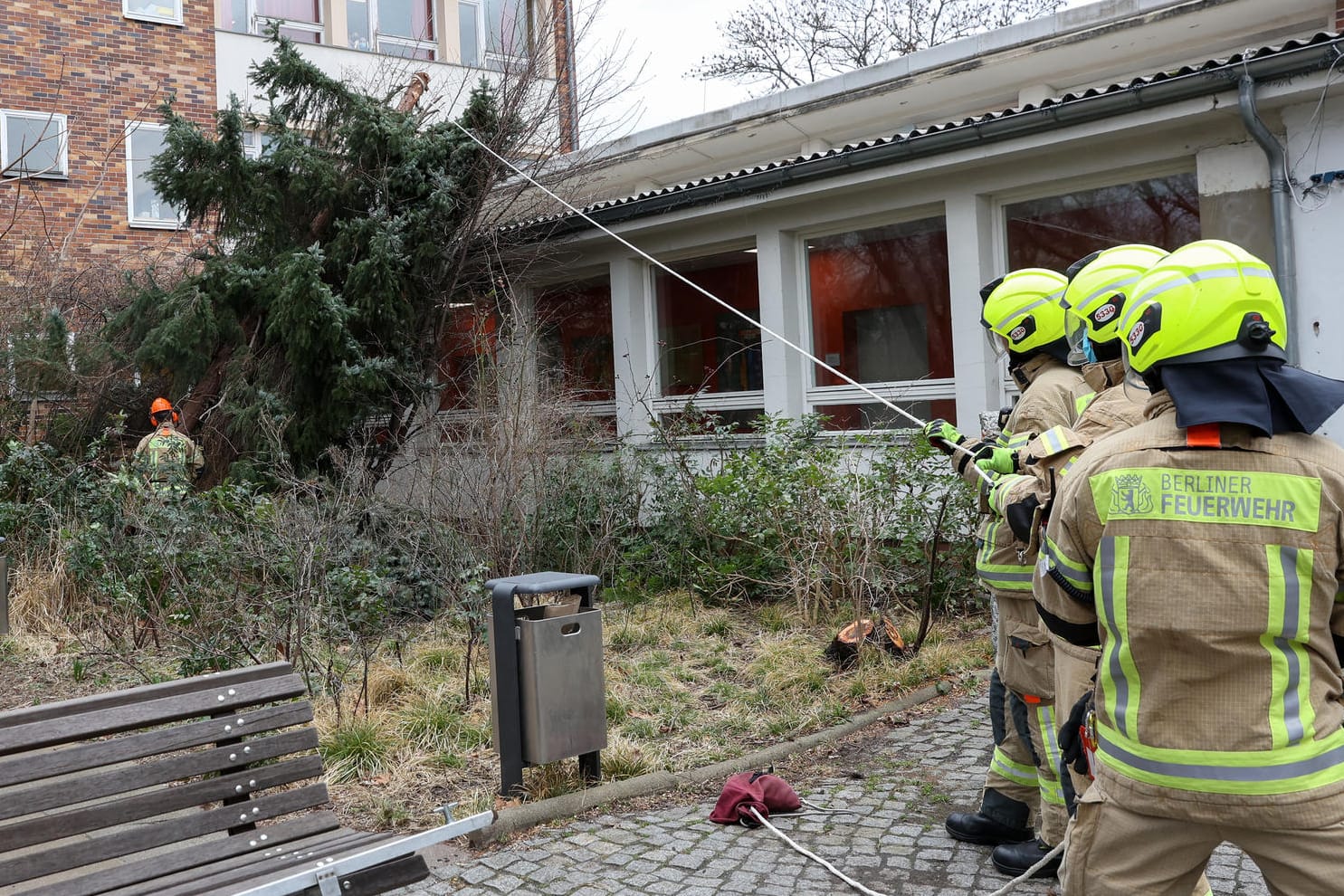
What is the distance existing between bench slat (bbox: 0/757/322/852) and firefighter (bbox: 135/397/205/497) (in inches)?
205

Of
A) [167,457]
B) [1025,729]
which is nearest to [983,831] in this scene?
[1025,729]

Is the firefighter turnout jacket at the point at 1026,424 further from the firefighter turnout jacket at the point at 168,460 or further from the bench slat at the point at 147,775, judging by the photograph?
the firefighter turnout jacket at the point at 168,460

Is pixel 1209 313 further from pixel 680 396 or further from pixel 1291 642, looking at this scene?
pixel 680 396

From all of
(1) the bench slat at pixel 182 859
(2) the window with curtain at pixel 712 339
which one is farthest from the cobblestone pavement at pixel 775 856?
(2) the window with curtain at pixel 712 339

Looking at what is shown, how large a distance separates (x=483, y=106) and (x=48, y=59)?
12611 millimetres

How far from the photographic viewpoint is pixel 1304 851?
7.46ft

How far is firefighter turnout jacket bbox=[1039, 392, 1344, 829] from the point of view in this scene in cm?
229

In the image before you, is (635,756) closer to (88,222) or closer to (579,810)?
(579,810)

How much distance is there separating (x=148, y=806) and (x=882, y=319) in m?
8.24

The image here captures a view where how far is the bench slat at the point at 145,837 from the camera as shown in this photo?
120 inches

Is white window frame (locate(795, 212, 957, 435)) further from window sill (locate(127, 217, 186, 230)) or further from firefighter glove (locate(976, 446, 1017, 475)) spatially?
window sill (locate(127, 217, 186, 230))

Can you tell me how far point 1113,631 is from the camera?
249cm

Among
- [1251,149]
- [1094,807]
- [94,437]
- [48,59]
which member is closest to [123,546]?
[94,437]

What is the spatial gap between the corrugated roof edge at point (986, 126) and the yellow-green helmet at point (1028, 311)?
4317mm
